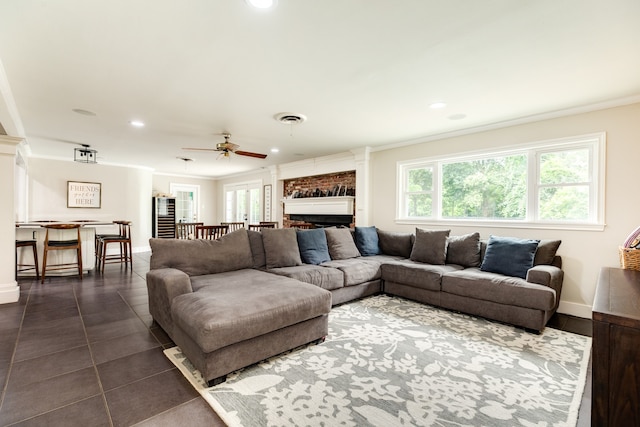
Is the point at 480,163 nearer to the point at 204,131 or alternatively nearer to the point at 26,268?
the point at 204,131

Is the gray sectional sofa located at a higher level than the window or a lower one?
lower

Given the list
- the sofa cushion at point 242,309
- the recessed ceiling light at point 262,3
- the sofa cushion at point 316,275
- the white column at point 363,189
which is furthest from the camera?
the white column at point 363,189

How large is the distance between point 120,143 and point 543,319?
266 inches

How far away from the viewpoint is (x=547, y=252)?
3305mm

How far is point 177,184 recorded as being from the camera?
369 inches

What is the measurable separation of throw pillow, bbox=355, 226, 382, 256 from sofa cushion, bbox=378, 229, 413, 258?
0.33 ft

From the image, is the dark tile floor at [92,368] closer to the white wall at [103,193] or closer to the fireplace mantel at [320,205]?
the fireplace mantel at [320,205]

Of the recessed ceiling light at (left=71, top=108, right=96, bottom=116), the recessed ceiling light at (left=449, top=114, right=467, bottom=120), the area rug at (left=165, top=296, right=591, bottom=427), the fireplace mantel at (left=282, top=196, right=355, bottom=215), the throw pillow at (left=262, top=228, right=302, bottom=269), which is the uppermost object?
the recessed ceiling light at (left=449, top=114, right=467, bottom=120)

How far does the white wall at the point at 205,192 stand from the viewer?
9.13 meters

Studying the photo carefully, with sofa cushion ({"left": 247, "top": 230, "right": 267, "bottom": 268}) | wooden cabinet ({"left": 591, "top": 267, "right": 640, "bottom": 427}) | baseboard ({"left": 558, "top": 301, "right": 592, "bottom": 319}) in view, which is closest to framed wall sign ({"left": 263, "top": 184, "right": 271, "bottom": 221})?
sofa cushion ({"left": 247, "top": 230, "right": 267, "bottom": 268})

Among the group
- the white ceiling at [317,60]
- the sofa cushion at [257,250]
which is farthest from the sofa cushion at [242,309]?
the white ceiling at [317,60]

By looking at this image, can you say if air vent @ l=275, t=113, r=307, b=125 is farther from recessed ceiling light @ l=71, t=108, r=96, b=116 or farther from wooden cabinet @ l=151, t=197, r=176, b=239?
wooden cabinet @ l=151, t=197, r=176, b=239

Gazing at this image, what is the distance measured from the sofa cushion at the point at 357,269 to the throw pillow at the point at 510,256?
1.32 metres

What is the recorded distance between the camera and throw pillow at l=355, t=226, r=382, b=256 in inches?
183
